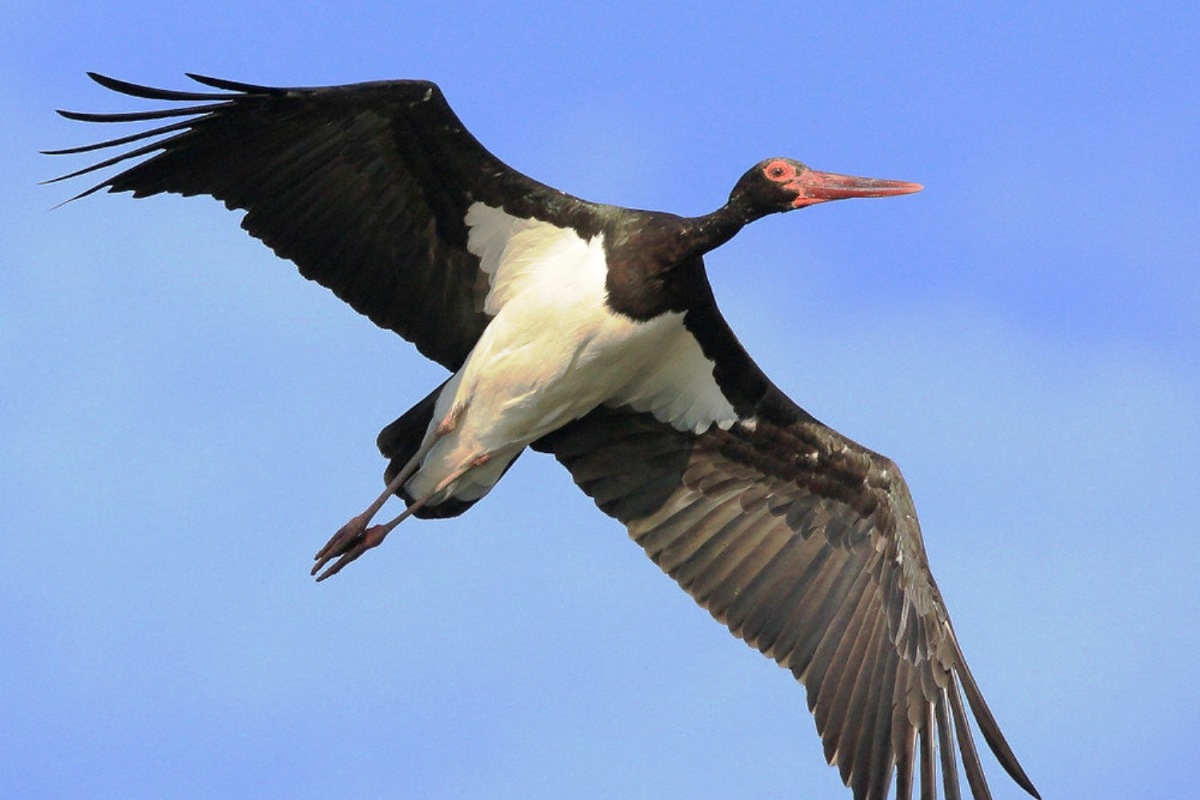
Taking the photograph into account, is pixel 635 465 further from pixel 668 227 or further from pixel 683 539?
pixel 668 227

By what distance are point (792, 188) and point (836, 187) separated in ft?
1.05

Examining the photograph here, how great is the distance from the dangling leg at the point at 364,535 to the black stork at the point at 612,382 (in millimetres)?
17

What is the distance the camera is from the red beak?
1359 centimetres

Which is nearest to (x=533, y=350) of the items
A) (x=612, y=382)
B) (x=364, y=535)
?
(x=612, y=382)

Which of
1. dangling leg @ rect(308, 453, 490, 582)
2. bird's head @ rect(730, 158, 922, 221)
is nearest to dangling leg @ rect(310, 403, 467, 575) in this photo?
dangling leg @ rect(308, 453, 490, 582)

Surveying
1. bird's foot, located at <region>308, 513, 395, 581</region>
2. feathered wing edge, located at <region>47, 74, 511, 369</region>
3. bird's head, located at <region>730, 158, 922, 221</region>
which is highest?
bird's head, located at <region>730, 158, 922, 221</region>

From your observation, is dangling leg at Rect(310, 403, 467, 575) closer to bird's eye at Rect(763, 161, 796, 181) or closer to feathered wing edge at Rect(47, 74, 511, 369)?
feathered wing edge at Rect(47, 74, 511, 369)

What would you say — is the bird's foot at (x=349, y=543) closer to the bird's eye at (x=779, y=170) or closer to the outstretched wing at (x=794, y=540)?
the outstretched wing at (x=794, y=540)

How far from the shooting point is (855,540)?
14.7 meters

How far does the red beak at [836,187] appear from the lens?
13594 millimetres

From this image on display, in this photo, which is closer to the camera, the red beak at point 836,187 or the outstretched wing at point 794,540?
the red beak at point 836,187

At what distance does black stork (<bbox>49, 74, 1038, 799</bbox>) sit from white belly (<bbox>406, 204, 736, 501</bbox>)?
2cm

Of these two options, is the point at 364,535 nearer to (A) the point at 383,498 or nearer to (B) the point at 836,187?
(A) the point at 383,498

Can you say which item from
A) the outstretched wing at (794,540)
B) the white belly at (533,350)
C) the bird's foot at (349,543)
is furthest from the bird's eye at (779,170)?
the bird's foot at (349,543)
